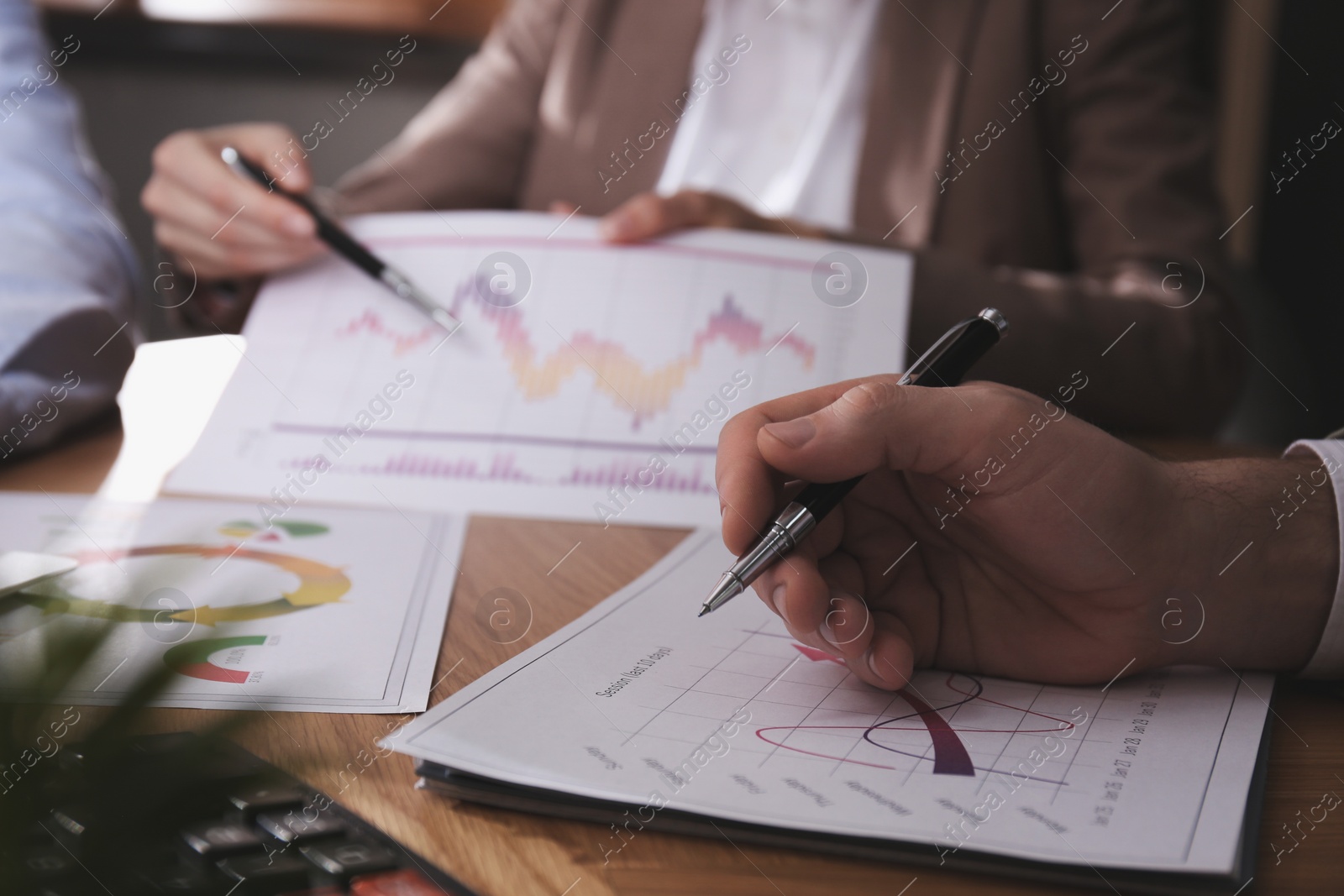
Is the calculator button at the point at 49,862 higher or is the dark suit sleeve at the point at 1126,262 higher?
the dark suit sleeve at the point at 1126,262

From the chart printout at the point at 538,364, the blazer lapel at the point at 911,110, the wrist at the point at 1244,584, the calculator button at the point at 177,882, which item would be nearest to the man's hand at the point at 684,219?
the chart printout at the point at 538,364

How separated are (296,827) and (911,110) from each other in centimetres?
103

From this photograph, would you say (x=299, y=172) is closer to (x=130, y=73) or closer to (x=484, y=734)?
(x=484, y=734)

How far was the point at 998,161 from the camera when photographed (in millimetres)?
1149

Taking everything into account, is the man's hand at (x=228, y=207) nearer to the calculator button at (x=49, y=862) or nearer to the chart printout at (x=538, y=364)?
the chart printout at (x=538, y=364)

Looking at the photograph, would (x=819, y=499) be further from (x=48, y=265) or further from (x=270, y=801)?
(x=48, y=265)

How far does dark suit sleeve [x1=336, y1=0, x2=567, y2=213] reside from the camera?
4.17ft

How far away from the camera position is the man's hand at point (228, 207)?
35.3 inches

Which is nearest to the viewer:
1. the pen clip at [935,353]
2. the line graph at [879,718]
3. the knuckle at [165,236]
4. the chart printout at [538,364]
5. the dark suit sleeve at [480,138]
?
the line graph at [879,718]

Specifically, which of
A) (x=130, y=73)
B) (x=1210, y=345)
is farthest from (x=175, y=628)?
(x=130, y=73)

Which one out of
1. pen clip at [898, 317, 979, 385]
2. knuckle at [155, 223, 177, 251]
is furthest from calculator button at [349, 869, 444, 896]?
knuckle at [155, 223, 177, 251]

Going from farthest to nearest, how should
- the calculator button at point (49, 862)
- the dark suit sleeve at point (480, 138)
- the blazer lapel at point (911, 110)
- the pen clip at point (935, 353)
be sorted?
the dark suit sleeve at point (480, 138)
the blazer lapel at point (911, 110)
the pen clip at point (935, 353)
the calculator button at point (49, 862)

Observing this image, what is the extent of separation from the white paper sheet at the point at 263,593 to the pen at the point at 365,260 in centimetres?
19

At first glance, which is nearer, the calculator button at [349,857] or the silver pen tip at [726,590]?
the calculator button at [349,857]
